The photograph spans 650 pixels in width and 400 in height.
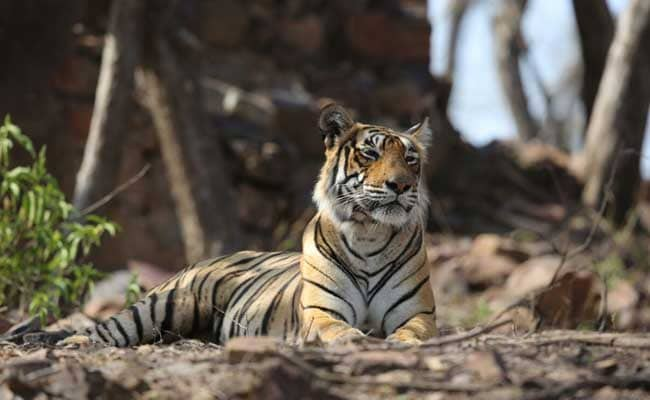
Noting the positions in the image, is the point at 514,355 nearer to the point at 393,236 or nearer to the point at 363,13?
the point at 393,236

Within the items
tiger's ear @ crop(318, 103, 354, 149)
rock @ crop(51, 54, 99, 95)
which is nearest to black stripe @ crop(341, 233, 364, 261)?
tiger's ear @ crop(318, 103, 354, 149)

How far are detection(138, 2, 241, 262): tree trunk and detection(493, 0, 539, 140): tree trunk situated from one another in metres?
13.1

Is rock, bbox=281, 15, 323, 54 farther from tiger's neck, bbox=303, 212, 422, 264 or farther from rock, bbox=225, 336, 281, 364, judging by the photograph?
rock, bbox=225, 336, 281, 364

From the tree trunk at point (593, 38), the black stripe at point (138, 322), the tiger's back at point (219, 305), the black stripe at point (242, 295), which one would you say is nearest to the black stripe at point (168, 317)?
the tiger's back at point (219, 305)

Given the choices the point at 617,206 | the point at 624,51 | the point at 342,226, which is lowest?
the point at 617,206

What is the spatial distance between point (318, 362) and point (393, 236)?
1711 mm

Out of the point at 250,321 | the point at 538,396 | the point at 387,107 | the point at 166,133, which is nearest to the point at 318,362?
the point at 538,396

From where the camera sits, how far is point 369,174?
5625 mm

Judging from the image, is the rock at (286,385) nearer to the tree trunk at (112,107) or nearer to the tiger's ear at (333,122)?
the tiger's ear at (333,122)

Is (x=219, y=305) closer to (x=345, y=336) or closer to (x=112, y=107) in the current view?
(x=345, y=336)

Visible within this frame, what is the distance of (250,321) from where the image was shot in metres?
6.15

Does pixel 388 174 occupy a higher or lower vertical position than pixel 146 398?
higher

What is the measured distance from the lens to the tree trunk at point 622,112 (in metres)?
12.8

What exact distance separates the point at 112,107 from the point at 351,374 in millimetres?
5661
